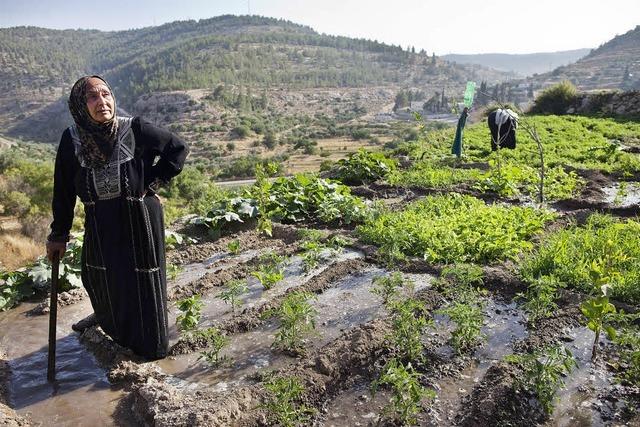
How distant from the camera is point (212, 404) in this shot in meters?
2.50

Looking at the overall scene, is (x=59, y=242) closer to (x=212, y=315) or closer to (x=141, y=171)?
(x=141, y=171)

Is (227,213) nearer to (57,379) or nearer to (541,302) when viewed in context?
(57,379)

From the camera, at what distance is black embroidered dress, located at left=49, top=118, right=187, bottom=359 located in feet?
9.32

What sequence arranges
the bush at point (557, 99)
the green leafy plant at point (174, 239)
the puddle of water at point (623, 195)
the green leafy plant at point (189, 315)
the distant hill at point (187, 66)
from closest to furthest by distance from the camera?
the green leafy plant at point (189, 315), the green leafy plant at point (174, 239), the puddle of water at point (623, 195), the bush at point (557, 99), the distant hill at point (187, 66)

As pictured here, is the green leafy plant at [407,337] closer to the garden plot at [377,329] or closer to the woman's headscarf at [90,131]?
the garden plot at [377,329]

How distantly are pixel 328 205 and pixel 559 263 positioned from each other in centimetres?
275

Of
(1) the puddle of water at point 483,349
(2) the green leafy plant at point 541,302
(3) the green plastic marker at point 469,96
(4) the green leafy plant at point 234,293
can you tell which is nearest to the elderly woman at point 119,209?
(4) the green leafy plant at point 234,293

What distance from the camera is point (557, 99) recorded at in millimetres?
20172

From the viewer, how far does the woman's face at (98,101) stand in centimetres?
267

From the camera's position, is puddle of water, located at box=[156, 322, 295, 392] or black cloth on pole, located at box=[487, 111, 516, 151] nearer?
puddle of water, located at box=[156, 322, 295, 392]

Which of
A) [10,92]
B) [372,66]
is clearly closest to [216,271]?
[10,92]

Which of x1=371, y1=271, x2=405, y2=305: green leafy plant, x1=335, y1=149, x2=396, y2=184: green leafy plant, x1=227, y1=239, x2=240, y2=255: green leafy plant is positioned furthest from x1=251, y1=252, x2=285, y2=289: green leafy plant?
x1=335, y1=149, x2=396, y2=184: green leafy plant

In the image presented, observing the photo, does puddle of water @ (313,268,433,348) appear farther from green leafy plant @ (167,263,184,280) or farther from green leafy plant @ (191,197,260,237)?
green leafy plant @ (191,197,260,237)

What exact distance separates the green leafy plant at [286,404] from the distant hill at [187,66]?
280 feet
